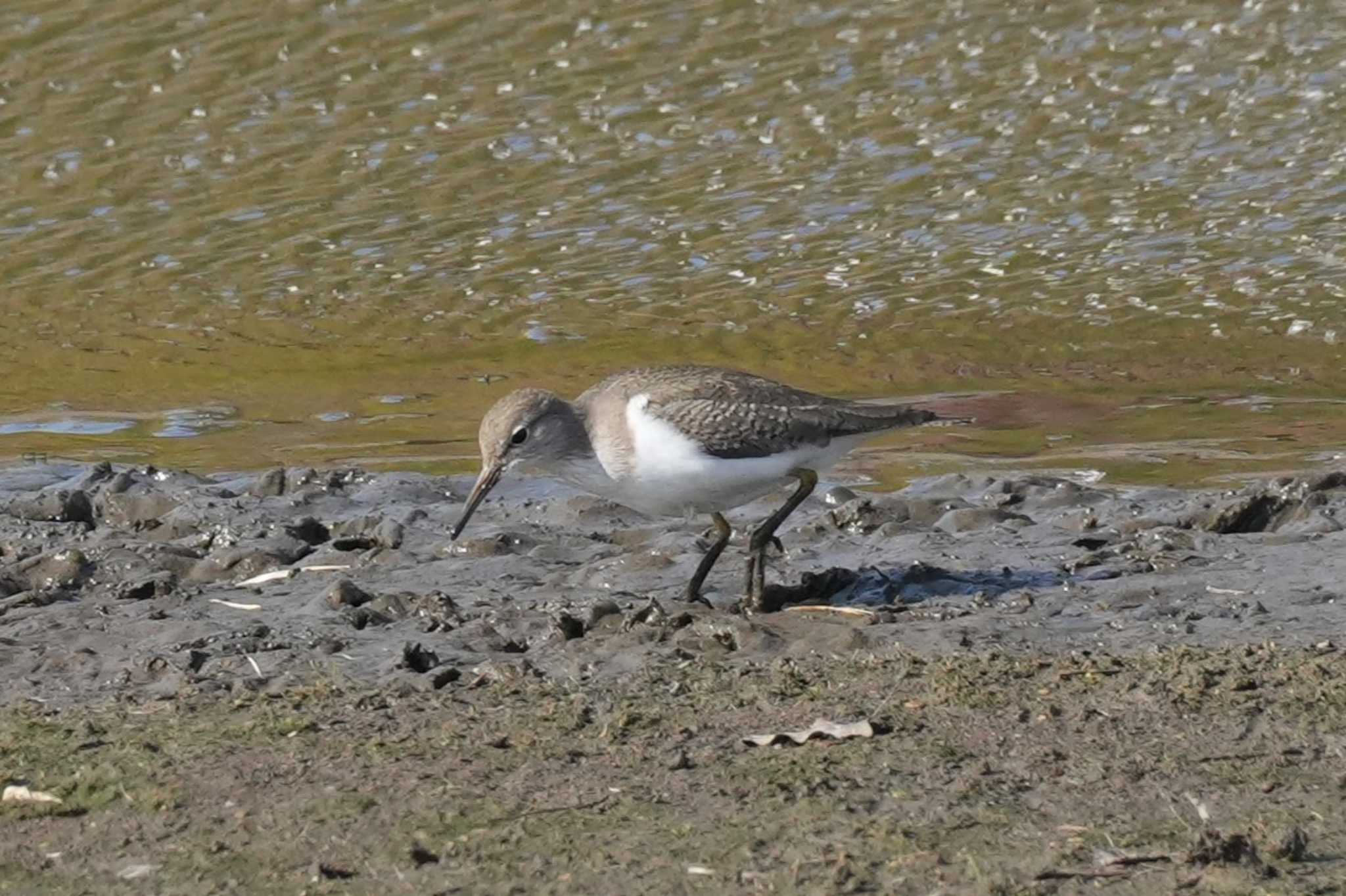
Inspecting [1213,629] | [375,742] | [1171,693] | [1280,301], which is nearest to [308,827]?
[375,742]

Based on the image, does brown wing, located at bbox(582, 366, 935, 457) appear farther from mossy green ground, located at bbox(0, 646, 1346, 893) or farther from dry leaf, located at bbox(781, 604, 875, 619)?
mossy green ground, located at bbox(0, 646, 1346, 893)

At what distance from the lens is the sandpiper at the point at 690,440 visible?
801 cm

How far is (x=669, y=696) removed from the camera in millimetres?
6832

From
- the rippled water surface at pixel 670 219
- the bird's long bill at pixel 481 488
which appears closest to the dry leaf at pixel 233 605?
the bird's long bill at pixel 481 488

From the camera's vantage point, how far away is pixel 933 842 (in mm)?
5465

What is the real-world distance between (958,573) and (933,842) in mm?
2882

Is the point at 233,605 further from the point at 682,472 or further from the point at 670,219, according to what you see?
the point at 670,219

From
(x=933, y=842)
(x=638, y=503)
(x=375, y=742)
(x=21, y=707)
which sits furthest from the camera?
(x=638, y=503)

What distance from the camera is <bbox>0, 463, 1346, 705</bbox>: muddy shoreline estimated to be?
7391 mm

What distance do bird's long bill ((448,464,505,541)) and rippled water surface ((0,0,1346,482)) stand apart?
2.02 meters

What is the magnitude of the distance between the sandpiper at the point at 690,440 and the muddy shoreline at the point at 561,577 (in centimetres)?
36

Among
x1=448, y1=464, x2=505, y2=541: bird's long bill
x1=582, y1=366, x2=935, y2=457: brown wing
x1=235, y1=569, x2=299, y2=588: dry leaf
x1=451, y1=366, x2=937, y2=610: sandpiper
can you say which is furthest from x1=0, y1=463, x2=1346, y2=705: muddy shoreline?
x1=582, y1=366, x2=935, y2=457: brown wing

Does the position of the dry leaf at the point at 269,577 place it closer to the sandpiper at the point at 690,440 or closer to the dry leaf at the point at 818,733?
the sandpiper at the point at 690,440

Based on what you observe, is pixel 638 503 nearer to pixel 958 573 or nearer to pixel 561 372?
pixel 958 573
